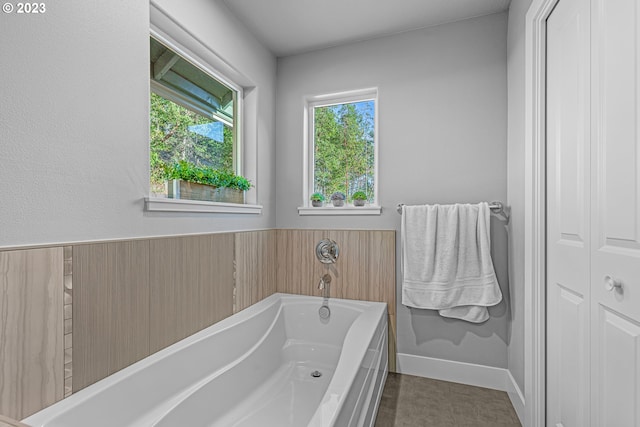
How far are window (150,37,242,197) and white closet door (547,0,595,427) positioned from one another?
1865 mm

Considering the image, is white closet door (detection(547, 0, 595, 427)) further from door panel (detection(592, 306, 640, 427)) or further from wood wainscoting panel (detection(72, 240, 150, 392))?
wood wainscoting panel (detection(72, 240, 150, 392))

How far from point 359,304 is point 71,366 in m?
1.65

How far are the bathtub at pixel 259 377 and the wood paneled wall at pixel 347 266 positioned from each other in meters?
0.11

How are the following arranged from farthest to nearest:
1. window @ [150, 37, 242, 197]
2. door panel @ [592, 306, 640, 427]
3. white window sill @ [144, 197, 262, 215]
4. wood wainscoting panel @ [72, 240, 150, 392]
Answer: window @ [150, 37, 242, 197]
white window sill @ [144, 197, 262, 215]
wood wainscoting panel @ [72, 240, 150, 392]
door panel @ [592, 306, 640, 427]

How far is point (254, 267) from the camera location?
7.50 feet

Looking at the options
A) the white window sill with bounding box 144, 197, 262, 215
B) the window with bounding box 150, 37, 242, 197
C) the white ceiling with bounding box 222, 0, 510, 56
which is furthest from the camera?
the white ceiling with bounding box 222, 0, 510, 56

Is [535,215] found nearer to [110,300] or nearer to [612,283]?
[612,283]

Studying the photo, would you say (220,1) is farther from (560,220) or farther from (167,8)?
(560,220)

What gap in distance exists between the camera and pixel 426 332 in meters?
2.24

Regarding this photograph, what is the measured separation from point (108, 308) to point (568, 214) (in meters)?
1.88

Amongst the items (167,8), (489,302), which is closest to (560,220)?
(489,302)

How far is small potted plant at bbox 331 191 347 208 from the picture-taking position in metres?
2.47

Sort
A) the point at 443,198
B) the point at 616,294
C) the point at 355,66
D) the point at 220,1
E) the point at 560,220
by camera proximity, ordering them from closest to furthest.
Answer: the point at 616,294, the point at 560,220, the point at 220,1, the point at 443,198, the point at 355,66

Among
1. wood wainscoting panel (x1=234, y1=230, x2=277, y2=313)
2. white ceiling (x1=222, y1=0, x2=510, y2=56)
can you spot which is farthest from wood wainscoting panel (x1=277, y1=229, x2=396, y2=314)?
white ceiling (x1=222, y1=0, x2=510, y2=56)
